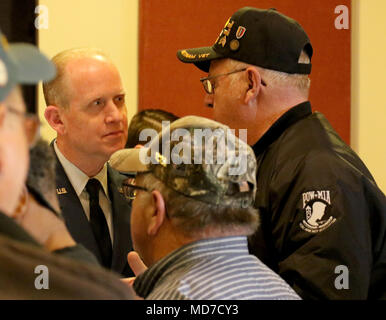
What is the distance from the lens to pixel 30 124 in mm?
738

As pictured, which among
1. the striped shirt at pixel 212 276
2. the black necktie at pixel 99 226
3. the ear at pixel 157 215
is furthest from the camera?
the black necktie at pixel 99 226

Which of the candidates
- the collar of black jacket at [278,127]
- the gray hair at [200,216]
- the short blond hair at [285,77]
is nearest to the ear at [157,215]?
the gray hair at [200,216]

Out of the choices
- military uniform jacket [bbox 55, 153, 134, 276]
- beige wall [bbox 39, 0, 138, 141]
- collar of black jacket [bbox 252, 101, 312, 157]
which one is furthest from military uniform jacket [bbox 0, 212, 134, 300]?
beige wall [bbox 39, 0, 138, 141]

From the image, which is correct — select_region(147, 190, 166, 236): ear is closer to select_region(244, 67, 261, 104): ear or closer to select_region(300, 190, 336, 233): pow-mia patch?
select_region(300, 190, 336, 233): pow-mia patch

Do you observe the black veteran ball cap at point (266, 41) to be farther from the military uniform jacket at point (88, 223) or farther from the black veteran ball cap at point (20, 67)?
the black veteran ball cap at point (20, 67)

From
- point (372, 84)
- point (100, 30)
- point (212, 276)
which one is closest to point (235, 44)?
point (212, 276)

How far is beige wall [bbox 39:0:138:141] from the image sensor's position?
2.84m

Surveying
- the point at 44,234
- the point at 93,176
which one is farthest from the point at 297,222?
the point at 44,234

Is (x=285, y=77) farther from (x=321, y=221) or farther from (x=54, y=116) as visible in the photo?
(x=54, y=116)

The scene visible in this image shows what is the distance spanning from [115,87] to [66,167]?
0.84ft

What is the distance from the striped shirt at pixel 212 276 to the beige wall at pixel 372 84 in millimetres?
2067

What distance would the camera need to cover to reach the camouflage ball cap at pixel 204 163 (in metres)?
1.21

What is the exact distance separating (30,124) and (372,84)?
2.68 metres
